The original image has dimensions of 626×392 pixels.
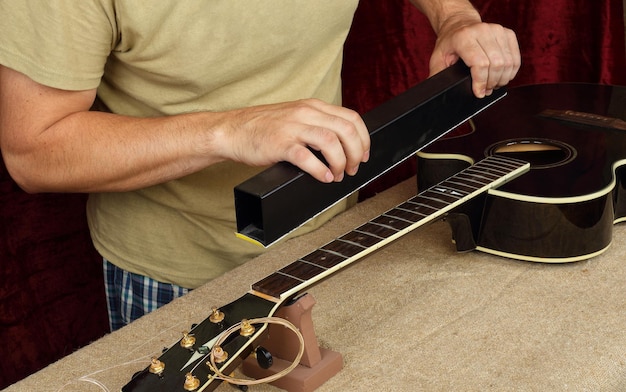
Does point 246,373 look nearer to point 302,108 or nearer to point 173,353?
point 173,353

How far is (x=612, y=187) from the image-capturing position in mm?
1016

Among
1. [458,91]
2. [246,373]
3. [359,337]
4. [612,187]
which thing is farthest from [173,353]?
[612,187]

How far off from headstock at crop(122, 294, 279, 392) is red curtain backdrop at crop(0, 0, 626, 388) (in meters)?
0.61

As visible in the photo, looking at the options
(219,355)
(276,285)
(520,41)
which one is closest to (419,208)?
(276,285)

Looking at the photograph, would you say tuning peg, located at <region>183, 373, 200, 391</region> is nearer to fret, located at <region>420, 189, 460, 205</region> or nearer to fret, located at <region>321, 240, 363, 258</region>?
fret, located at <region>321, 240, 363, 258</region>

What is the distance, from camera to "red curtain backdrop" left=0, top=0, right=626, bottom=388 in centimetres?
128

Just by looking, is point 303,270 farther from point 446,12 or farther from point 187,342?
point 446,12

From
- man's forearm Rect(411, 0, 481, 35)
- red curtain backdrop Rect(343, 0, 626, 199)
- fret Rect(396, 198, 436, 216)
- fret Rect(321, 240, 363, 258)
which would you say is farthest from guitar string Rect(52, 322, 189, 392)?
red curtain backdrop Rect(343, 0, 626, 199)

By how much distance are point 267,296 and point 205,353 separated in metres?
0.09

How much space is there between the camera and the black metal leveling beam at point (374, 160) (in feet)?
2.41

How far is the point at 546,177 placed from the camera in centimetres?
104

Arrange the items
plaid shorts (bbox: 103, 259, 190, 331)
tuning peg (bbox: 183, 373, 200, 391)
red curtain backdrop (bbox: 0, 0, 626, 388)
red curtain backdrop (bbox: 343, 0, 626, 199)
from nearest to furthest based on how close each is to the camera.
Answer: tuning peg (bbox: 183, 373, 200, 391)
plaid shorts (bbox: 103, 259, 190, 331)
red curtain backdrop (bbox: 0, 0, 626, 388)
red curtain backdrop (bbox: 343, 0, 626, 199)

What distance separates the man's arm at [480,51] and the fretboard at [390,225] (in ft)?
0.34

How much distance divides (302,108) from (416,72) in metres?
0.90
